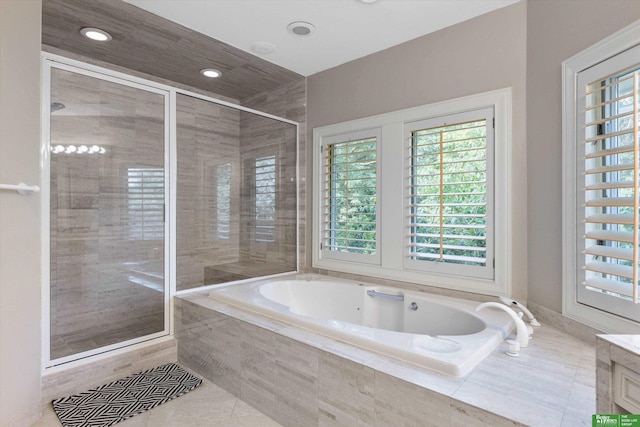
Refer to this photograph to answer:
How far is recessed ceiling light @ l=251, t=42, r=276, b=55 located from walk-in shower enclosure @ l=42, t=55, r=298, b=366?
1.78 ft

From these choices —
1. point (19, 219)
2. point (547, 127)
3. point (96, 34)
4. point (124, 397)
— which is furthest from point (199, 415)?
point (96, 34)

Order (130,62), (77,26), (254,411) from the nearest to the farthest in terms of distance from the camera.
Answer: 1. (254,411)
2. (77,26)
3. (130,62)

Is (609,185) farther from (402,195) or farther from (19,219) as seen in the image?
(19,219)

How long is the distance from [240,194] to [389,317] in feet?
6.20

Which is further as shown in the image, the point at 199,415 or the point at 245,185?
the point at 245,185

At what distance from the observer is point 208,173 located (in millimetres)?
3279

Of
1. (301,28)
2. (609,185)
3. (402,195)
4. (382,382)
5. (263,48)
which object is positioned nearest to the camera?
(382,382)

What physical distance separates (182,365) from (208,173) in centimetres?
167

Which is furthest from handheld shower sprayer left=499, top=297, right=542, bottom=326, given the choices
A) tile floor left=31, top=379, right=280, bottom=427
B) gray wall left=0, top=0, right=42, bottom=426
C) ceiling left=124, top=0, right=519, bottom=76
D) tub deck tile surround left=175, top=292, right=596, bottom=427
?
gray wall left=0, top=0, right=42, bottom=426

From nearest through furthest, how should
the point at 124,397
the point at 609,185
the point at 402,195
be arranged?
the point at 609,185
the point at 124,397
the point at 402,195

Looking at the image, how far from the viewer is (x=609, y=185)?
1511mm

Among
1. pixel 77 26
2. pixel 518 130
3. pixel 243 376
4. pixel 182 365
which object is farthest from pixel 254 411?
pixel 77 26

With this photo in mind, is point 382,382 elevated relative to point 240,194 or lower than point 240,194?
lower

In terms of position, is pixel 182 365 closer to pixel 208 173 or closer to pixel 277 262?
pixel 277 262
